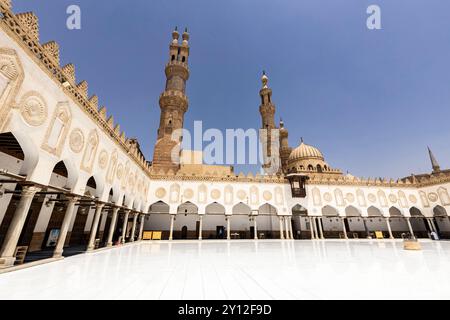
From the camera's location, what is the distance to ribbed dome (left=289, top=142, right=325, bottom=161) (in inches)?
1332

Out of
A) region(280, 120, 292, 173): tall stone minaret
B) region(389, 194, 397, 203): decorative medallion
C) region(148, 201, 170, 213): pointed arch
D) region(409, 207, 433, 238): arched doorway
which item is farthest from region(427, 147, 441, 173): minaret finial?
region(148, 201, 170, 213): pointed arch

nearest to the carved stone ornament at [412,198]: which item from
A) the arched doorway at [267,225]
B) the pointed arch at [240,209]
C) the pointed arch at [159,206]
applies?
the arched doorway at [267,225]

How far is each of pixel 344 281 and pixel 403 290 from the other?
3.47 ft

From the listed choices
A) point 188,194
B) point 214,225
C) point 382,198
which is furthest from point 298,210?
point 188,194

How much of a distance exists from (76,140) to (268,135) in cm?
3253

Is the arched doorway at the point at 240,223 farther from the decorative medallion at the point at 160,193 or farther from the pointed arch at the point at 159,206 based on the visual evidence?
the decorative medallion at the point at 160,193

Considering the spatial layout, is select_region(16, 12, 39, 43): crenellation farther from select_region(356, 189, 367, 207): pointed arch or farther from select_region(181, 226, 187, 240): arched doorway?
select_region(356, 189, 367, 207): pointed arch

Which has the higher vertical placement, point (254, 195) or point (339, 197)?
point (339, 197)

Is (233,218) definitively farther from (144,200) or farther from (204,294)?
(204,294)

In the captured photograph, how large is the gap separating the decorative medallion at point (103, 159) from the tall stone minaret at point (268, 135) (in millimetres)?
28879

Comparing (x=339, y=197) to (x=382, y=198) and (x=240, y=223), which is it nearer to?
(x=382, y=198)

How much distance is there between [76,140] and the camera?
29.2 ft

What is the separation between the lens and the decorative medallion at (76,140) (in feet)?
28.2
